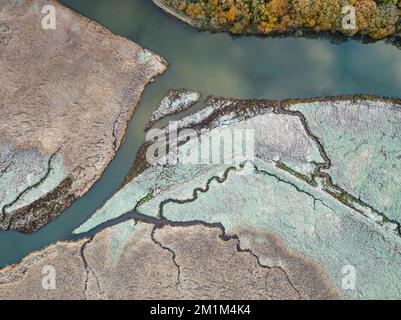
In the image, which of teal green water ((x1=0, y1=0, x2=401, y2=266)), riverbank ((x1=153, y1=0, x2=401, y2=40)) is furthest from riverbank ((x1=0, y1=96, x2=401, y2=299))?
riverbank ((x1=153, y1=0, x2=401, y2=40))

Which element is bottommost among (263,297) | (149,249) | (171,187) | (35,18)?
(263,297)

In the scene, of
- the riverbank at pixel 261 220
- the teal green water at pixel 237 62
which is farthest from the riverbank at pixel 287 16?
the riverbank at pixel 261 220

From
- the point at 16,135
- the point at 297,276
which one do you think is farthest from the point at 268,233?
the point at 16,135

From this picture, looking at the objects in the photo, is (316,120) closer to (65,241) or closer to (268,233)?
(268,233)

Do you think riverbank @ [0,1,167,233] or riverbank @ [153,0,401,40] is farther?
riverbank @ [0,1,167,233]

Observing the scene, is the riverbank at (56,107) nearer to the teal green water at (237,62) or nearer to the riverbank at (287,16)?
the teal green water at (237,62)

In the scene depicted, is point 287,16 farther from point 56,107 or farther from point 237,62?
point 56,107

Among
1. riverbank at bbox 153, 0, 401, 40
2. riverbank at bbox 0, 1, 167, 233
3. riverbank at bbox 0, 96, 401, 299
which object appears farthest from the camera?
riverbank at bbox 0, 1, 167, 233

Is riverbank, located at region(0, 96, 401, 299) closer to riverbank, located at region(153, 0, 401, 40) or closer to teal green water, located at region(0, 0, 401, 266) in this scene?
teal green water, located at region(0, 0, 401, 266)
